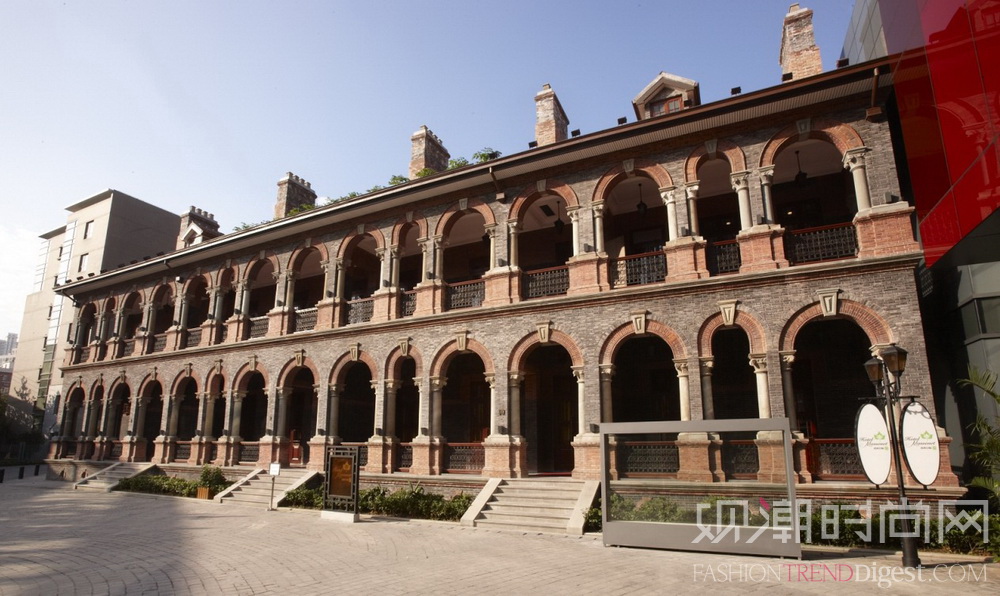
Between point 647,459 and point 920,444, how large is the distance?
495 cm

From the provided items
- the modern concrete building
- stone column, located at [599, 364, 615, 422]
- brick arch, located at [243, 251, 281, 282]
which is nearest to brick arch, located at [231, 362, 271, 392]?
brick arch, located at [243, 251, 281, 282]

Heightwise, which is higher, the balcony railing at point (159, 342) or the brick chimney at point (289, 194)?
the brick chimney at point (289, 194)

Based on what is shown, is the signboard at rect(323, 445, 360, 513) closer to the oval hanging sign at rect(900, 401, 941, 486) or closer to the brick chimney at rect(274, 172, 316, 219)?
the oval hanging sign at rect(900, 401, 941, 486)

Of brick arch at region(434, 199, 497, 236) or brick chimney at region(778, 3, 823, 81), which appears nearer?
brick chimney at region(778, 3, 823, 81)

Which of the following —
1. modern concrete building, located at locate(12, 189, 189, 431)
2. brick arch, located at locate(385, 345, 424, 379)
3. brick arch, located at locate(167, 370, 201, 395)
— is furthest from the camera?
modern concrete building, located at locate(12, 189, 189, 431)

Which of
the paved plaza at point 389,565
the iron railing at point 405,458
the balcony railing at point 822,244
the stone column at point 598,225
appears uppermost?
the stone column at point 598,225

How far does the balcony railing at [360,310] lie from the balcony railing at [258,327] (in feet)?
14.0

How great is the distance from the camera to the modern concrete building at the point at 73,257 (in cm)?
3797

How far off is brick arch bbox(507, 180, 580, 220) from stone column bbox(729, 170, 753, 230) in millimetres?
4244

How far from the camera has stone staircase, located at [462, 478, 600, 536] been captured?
12.7 metres

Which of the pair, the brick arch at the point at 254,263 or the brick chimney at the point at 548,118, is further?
the brick arch at the point at 254,263

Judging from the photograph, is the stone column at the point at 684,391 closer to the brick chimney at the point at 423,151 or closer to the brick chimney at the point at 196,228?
the brick chimney at the point at 423,151

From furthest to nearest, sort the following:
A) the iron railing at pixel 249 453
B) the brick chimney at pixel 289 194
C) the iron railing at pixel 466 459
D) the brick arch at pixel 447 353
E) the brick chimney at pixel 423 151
A: the brick chimney at pixel 289 194 → the brick chimney at pixel 423 151 → the iron railing at pixel 249 453 → the brick arch at pixel 447 353 → the iron railing at pixel 466 459

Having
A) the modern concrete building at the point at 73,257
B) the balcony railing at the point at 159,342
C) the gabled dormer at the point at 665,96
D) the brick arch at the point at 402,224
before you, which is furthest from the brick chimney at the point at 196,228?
the gabled dormer at the point at 665,96
